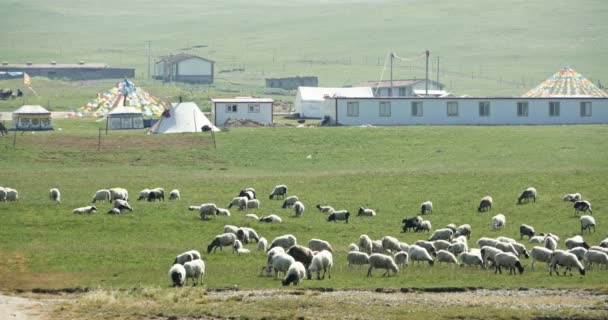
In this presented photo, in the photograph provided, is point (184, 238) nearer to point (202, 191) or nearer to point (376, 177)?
point (202, 191)

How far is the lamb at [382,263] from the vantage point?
99.0 ft

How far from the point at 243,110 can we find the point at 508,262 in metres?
51.3

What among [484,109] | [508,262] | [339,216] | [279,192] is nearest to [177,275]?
[508,262]

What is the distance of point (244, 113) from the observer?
263ft

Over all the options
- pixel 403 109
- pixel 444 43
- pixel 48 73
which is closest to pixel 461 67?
pixel 444 43

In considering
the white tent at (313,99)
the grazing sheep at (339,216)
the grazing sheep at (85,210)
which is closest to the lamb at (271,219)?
the grazing sheep at (339,216)

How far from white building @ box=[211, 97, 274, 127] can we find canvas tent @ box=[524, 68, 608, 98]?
17.2 m

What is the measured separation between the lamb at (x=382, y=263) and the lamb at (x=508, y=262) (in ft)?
8.27

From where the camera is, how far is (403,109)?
252 ft

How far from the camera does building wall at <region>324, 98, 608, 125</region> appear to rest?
3019 inches

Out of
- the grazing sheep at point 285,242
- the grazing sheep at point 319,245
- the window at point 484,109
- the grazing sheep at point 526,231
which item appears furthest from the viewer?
the window at point 484,109

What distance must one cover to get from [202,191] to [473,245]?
50.6 feet

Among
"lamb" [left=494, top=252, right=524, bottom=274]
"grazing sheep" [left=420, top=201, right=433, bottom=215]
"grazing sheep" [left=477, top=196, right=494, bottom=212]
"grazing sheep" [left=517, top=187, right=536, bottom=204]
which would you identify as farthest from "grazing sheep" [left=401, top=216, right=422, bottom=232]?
"grazing sheep" [left=517, top=187, right=536, bottom=204]

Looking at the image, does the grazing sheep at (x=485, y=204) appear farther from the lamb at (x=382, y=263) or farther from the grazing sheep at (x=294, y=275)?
the grazing sheep at (x=294, y=275)
